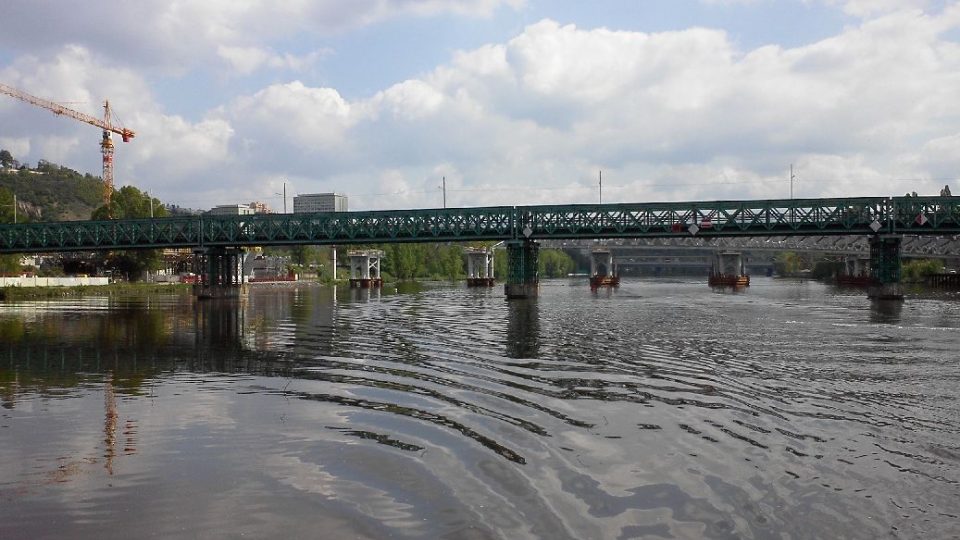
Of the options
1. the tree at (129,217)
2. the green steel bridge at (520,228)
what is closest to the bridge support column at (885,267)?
the green steel bridge at (520,228)

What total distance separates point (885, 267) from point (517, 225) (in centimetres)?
5355

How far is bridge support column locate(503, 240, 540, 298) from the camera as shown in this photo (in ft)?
353

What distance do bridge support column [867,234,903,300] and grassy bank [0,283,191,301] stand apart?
12183cm

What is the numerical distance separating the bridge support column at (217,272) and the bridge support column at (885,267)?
317ft

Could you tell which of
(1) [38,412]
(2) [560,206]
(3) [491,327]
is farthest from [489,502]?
(2) [560,206]

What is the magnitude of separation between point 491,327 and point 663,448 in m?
35.5

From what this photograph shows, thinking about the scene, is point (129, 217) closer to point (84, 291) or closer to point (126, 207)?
point (126, 207)

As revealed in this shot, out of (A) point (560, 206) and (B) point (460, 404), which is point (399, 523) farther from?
(A) point (560, 206)

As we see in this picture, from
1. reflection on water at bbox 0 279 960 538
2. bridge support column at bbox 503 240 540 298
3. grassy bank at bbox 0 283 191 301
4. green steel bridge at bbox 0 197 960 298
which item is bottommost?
grassy bank at bbox 0 283 191 301

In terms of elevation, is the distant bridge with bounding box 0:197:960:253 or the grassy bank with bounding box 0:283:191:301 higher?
the distant bridge with bounding box 0:197:960:253

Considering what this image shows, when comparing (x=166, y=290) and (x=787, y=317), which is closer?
(x=787, y=317)

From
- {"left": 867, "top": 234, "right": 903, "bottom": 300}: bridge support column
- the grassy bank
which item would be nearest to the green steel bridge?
{"left": 867, "top": 234, "right": 903, "bottom": 300}: bridge support column

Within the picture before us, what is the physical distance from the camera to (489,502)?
12.5 metres

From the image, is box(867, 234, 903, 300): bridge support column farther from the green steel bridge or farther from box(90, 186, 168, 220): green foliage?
box(90, 186, 168, 220): green foliage
